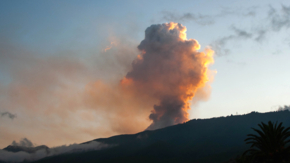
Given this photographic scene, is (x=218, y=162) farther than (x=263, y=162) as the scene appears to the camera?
Yes

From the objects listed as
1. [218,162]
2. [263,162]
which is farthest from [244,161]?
[218,162]

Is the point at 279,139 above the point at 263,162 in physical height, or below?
above

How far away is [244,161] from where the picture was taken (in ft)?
184

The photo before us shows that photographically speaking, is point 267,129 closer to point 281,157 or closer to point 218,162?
point 281,157

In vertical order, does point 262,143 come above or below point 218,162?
above

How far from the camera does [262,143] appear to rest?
149ft

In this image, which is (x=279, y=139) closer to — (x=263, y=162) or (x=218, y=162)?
(x=263, y=162)

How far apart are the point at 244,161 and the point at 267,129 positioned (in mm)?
14242

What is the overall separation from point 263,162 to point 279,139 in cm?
473

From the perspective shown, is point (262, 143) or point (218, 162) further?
point (218, 162)

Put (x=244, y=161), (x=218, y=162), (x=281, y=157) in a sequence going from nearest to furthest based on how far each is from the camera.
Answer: (x=281, y=157), (x=244, y=161), (x=218, y=162)

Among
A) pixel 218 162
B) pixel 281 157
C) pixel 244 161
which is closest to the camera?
pixel 281 157

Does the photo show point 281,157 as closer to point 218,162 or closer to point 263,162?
point 263,162

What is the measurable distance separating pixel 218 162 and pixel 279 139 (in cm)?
16729
